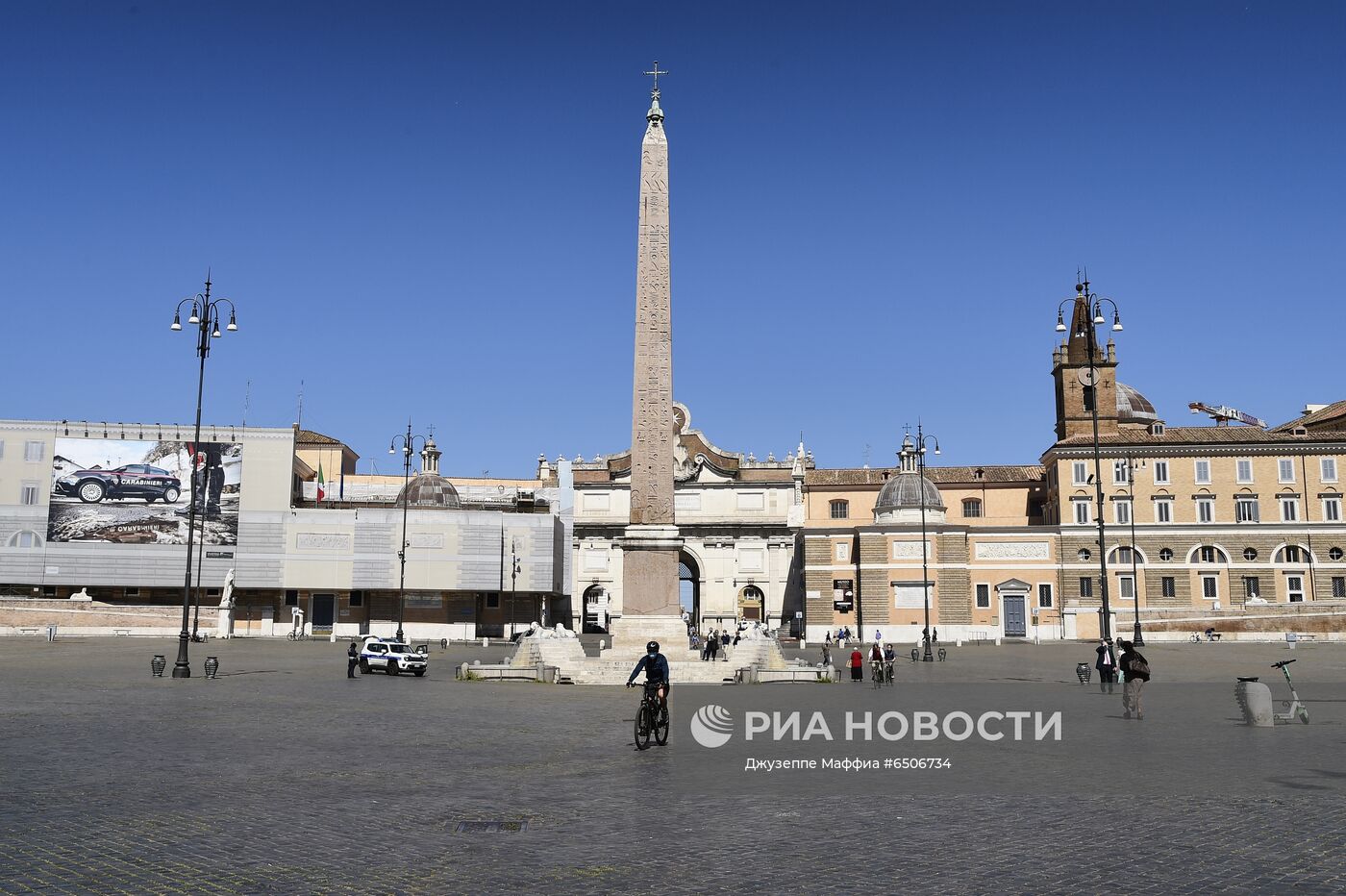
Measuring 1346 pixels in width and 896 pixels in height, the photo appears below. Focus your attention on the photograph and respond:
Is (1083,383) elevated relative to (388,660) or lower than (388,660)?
elevated

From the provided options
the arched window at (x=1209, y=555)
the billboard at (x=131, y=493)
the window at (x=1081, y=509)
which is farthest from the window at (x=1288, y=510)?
the billboard at (x=131, y=493)

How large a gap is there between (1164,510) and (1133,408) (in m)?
17.2

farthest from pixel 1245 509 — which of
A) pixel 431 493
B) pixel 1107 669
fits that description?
pixel 431 493

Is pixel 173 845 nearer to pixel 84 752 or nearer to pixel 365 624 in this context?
pixel 84 752

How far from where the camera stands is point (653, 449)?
2802 cm

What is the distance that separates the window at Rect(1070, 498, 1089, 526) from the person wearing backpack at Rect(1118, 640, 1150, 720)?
44.8 metres

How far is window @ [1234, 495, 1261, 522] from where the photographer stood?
5966 centimetres

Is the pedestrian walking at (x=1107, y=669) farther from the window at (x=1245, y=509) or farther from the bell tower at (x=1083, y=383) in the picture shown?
the bell tower at (x=1083, y=383)

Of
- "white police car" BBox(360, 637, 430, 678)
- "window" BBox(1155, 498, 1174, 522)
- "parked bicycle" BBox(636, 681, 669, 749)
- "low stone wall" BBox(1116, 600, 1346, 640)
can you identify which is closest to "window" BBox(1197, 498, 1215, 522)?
"window" BBox(1155, 498, 1174, 522)

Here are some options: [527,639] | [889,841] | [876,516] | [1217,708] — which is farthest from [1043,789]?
[876,516]

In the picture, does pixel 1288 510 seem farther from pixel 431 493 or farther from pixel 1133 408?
pixel 431 493

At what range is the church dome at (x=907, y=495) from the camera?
61219mm

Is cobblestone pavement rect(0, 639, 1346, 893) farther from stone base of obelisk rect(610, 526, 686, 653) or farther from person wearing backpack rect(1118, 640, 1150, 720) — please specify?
stone base of obelisk rect(610, 526, 686, 653)

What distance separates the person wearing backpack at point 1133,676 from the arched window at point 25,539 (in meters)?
61.4
